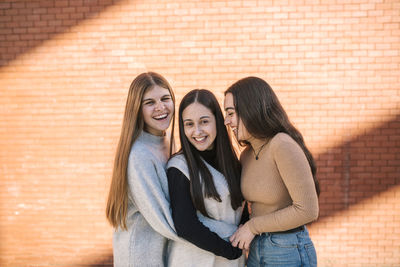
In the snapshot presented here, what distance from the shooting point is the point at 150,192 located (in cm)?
202

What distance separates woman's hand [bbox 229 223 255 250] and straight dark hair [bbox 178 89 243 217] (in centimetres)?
16

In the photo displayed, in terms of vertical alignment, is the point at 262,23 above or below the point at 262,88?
above

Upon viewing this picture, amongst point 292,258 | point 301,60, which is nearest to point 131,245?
point 292,258

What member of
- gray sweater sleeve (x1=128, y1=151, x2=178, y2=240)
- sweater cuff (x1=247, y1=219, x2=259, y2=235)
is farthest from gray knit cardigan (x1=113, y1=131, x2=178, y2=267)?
sweater cuff (x1=247, y1=219, x2=259, y2=235)

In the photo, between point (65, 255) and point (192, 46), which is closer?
point (192, 46)

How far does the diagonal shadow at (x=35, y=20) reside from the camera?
3926mm

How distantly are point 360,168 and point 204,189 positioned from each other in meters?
2.69

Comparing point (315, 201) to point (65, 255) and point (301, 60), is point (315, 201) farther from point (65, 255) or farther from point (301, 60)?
point (65, 255)

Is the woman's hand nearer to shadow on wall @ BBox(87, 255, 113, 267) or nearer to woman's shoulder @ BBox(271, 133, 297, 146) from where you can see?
woman's shoulder @ BBox(271, 133, 297, 146)

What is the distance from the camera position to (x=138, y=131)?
2.23 metres

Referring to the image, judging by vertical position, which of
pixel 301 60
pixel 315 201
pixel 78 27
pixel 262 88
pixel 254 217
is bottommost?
pixel 254 217

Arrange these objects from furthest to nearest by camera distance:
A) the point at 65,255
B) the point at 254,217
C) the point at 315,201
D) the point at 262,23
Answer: the point at 65,255, the point at 262,23, the point at 254,217, the point at 315,201

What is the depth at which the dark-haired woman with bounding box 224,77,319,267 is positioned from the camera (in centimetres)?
194

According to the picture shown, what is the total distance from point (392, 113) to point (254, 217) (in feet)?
8.78
